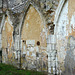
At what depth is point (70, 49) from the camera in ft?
16.2

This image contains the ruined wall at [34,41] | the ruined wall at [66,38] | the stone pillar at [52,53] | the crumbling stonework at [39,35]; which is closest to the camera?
the ruined wall at [66,38]

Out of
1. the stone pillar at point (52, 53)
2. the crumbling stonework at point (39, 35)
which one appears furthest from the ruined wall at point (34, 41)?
the stone pillar at point (52, 53)

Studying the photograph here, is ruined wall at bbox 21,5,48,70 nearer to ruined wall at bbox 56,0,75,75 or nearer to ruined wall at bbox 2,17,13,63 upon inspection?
ruined wall at bbox 56,0,75,75

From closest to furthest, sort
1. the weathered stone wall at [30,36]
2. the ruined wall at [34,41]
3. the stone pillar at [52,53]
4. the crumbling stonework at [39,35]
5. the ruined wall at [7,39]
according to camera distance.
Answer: the crumbling stonework at [39,35] < the stone pillar at [52,53] < the weathered stone wall at [30,36] < the ruined wall at [34,41] < the ruined wall at [7,39]

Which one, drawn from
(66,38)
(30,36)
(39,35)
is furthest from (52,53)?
(30,36)

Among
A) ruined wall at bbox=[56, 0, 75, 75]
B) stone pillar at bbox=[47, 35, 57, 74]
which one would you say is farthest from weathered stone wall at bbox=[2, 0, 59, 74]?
ruined wall at bbox=[56, 0, 75, 75]

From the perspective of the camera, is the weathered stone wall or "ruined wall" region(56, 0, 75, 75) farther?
the weathered stone wall

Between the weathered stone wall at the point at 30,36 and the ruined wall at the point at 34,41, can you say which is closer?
the weathered stone wall at the point at 30,36

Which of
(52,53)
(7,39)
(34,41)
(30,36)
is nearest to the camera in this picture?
(52,53)

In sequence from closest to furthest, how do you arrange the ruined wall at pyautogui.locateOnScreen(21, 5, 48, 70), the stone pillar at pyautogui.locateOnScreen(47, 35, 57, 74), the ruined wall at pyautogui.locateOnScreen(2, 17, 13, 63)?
the stone pillar at pyautogui.locateOnScreen(47, 35, 57, 74), the ruined wall at pyautogui.locateOnScreen(21, 5, 48, 70), the ruined wall at pyautogui.locateOnScreen(2, 17, 13, 63)

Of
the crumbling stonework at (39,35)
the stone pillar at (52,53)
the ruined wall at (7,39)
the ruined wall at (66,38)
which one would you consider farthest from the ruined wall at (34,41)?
the ruined wall at (7,39)

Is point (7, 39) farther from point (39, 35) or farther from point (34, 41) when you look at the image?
point (39, 35)

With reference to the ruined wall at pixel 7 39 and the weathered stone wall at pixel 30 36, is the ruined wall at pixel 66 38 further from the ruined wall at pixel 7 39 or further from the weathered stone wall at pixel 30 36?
the ruined wall at pixel 7 39

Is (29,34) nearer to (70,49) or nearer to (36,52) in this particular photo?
(36,52)
